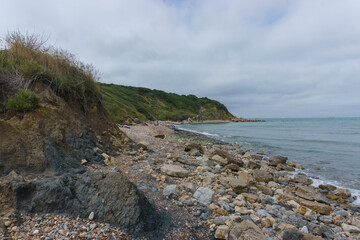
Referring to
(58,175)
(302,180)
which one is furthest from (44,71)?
(302,180)

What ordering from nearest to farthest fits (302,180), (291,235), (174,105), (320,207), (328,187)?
(291,235) < (320,207) < (328,187) < (302,180) < (174,105)

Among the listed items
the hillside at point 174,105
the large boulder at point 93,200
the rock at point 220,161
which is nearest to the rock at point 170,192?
the large boulder at point 93,200

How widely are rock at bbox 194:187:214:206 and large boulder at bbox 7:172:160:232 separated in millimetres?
1586

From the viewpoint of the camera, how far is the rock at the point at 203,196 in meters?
5.07

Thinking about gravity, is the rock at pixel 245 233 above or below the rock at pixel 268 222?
above

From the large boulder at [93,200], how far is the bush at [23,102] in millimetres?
2841

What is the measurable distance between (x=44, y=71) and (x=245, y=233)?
780 centimetres

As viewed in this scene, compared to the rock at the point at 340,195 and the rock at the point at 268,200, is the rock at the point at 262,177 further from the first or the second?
the rock at the point at 268,200

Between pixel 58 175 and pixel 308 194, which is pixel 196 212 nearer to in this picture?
pixel 58 175

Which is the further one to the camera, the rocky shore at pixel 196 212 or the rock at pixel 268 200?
the rock at pixel 268 200

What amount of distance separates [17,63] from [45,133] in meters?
3.18

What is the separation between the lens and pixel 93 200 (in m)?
3.68

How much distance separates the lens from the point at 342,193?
7445 millimetres

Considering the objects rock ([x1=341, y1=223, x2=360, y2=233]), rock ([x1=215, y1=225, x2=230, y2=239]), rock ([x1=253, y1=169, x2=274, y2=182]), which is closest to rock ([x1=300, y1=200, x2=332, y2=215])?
rock ([x1=341, y1=223, x2=360, y2=233])
